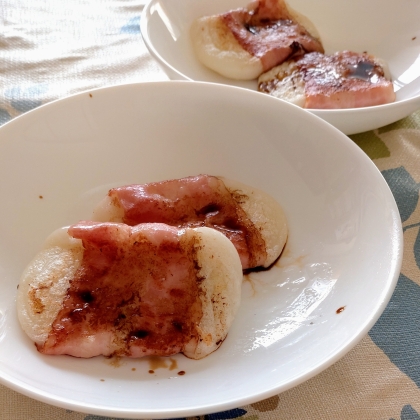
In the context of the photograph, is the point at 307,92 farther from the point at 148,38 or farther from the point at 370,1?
the point at 370,1

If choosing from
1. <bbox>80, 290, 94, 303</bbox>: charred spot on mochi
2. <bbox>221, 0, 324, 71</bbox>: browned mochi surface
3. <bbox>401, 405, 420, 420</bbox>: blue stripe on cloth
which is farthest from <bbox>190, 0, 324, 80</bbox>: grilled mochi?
<bbox>401, 405, 420, 420</bbox>: blue stripe on cloth

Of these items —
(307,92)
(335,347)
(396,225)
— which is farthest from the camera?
(307,92)

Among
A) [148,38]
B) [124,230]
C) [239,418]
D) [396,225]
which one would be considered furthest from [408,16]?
[239,418]

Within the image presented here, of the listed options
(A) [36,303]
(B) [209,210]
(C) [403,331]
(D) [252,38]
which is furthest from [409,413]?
(D) [252,38]

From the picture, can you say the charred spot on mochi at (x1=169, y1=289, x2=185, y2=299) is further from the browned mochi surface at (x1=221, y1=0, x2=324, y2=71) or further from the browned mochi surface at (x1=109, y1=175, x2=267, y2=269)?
the browned mochi surface at (x1=221, y1=0, x2=324, y2=71)

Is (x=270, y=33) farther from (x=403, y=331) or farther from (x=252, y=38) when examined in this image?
(x=403, y=331)

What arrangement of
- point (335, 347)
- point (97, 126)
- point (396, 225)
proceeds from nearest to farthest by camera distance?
point (335, 347) < point (396, 225) < point (97, 126)
